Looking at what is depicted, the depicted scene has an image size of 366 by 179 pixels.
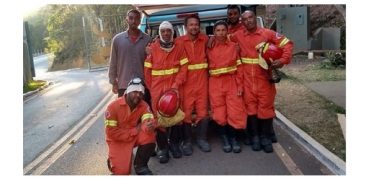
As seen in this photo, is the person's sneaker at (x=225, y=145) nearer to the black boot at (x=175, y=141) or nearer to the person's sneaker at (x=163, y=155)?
the black boot at (x=175, y=141)

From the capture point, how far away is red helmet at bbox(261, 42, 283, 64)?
4793mm

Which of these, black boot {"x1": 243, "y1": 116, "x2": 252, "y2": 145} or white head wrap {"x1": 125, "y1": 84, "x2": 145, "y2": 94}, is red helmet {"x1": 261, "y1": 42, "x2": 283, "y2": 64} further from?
white head wrap {"x1": 125, "y1": 84, "x2": 145, "y2": 94}

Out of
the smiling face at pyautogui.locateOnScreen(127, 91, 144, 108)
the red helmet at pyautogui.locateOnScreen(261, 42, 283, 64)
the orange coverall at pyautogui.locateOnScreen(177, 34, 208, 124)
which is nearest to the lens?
the smiling face at pyautogui.locateOnScreen(127, 91, 144, 108)

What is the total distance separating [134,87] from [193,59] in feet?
3.22

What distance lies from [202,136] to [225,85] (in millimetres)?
737

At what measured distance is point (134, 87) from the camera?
4.35 m

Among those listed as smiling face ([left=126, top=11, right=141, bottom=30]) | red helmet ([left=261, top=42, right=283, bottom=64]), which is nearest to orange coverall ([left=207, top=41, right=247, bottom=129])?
red helmet ([left=261, top=42, right=283, bottom=64])

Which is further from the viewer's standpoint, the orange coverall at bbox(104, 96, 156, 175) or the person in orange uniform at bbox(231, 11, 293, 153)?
the person in orange uniform at bbox(231, 11, 293, 153)

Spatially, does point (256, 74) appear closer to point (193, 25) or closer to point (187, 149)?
point (193, 25)

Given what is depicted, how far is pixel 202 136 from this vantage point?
5.26 m

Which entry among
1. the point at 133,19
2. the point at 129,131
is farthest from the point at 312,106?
the point at 129,131

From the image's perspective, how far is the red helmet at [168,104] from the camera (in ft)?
15.2

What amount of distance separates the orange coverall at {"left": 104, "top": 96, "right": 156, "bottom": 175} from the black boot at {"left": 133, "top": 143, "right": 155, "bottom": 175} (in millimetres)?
57

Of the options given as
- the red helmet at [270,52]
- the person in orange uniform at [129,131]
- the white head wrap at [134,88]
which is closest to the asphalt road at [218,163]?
the person in orange uniform at [129,131]
